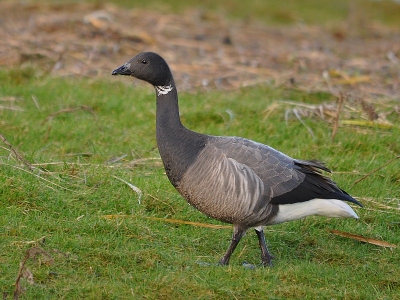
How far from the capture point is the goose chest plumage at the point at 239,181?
629 centimetres

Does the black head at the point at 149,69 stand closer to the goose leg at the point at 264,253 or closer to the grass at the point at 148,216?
the grass at the point at 148,216

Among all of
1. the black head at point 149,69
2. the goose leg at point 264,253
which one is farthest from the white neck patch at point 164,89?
the goose leg at point 264,253

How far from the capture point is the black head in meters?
6.77

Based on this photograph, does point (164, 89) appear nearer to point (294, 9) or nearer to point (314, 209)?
point (314, 209)

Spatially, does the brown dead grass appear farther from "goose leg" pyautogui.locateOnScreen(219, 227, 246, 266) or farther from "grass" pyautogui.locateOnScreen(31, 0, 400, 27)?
"goose leg" pyautogui.locateOnScreen(219, 227, 246, 266)

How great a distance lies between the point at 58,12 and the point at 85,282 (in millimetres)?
12038

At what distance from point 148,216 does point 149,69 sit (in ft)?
4.94

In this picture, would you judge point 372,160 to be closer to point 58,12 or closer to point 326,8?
point 58,12

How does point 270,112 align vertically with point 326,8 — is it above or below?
above

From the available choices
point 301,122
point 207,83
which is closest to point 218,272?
point 301,122

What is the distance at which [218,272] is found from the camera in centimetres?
597

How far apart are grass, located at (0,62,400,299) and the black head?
51.3 inches

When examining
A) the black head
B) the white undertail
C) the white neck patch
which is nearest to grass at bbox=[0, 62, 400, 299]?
the white undertail

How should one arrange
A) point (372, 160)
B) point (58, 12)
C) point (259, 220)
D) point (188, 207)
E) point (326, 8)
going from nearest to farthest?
point (259, 220), point (188, 207), point (372, 160), point (58, 12), point (326, 8)
